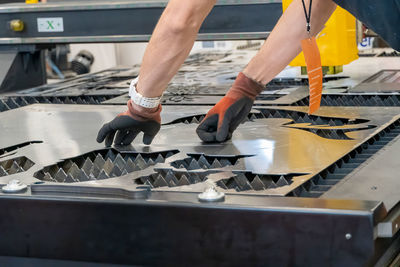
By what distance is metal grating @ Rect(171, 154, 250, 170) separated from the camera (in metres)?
1.84

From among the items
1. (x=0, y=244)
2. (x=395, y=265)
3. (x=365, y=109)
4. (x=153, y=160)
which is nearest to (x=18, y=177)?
(x=0, y=244)

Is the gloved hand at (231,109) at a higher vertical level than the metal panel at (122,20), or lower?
lower

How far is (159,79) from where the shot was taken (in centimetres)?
185

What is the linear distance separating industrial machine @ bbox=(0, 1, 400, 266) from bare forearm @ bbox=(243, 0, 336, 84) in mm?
204

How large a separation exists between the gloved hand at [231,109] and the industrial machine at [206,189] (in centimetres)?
4

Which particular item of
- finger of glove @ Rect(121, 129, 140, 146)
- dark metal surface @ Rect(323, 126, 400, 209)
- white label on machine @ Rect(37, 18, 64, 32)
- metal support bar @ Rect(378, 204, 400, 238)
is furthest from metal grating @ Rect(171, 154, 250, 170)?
white label on machine @ Rect(37, 18, 64, 32)

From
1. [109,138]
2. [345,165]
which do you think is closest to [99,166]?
[109,138]

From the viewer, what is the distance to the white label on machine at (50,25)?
326 centimetres

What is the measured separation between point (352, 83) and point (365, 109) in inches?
25.8

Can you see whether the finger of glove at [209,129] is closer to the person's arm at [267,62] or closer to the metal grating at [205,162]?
the person's arm at [267,62]

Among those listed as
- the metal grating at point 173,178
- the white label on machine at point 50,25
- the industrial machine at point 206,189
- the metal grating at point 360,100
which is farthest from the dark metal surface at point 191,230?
the white label on machine at point 50,25

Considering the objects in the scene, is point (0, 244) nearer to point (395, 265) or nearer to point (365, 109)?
point (395, 265)

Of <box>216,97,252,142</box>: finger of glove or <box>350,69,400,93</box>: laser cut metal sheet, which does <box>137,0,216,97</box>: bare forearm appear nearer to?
<box>216,97,252,142</box>: finger of glove

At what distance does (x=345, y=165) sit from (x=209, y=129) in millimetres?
426
